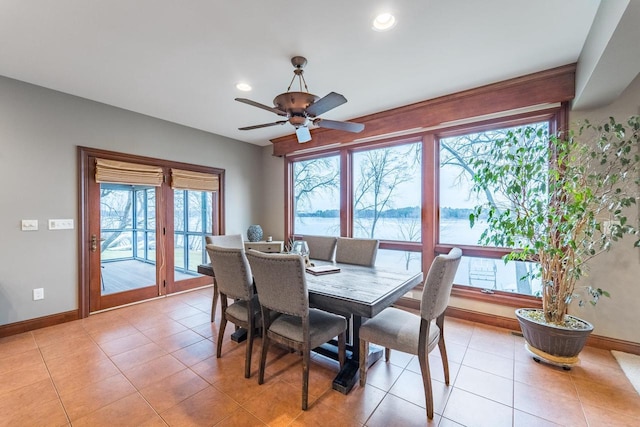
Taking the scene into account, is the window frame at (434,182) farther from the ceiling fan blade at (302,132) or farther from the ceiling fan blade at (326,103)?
the ceiling fan blade at (326,103)

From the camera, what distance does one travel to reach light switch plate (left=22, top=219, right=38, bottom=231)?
115 inches

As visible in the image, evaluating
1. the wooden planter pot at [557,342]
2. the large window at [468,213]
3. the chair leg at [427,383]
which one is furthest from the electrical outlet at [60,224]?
the wooden planter pot at [557,342]

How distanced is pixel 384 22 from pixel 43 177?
12.7 feet

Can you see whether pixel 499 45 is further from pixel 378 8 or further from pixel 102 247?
pixel 102 247

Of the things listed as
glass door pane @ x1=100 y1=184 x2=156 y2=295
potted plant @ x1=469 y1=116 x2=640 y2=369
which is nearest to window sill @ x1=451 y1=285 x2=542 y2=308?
potted plant @ x1=469 y1=116 x2=640 y2=369

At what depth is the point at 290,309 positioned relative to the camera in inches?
73.2

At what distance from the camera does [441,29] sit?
2055mm

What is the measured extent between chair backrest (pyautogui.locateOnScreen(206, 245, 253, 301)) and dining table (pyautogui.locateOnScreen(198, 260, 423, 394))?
48 cm

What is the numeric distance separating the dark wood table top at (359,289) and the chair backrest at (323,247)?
73 cm

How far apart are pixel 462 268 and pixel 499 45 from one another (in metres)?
2.40

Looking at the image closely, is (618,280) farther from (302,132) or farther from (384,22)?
(302,132)

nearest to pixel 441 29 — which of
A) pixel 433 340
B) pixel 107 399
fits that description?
pixel 433 340

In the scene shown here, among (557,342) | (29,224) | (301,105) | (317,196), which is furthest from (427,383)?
(29,224)

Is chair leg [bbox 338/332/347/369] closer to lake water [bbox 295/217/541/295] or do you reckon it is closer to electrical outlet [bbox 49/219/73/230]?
lake water [bbox 295/217/541/295]
